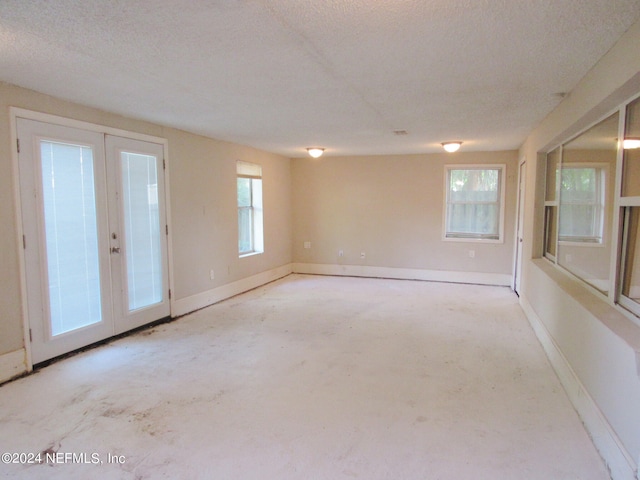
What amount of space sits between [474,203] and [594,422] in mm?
4803

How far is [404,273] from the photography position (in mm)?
7035

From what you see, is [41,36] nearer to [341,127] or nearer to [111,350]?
[111,350]

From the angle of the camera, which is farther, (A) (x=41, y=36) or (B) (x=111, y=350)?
(B) (x=111, y=350)

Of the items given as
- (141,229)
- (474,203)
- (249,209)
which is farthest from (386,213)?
(141,229)

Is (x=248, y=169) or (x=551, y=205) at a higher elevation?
(x=248, y=169)

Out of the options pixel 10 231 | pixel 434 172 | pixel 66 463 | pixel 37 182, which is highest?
pixel 434 172

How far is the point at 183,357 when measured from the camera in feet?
11.2

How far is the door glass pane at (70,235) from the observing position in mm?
3238

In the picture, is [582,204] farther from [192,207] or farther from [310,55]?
[192,207]

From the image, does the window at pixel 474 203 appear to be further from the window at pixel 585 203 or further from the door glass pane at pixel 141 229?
the door glass pane at pixel 141 229

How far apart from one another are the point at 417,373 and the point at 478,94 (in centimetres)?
233

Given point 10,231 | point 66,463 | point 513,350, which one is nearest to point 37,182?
point 10,231

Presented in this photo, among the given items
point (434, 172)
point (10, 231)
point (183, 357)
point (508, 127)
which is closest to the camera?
point (10, 231)

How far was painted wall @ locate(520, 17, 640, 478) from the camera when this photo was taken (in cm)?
186
